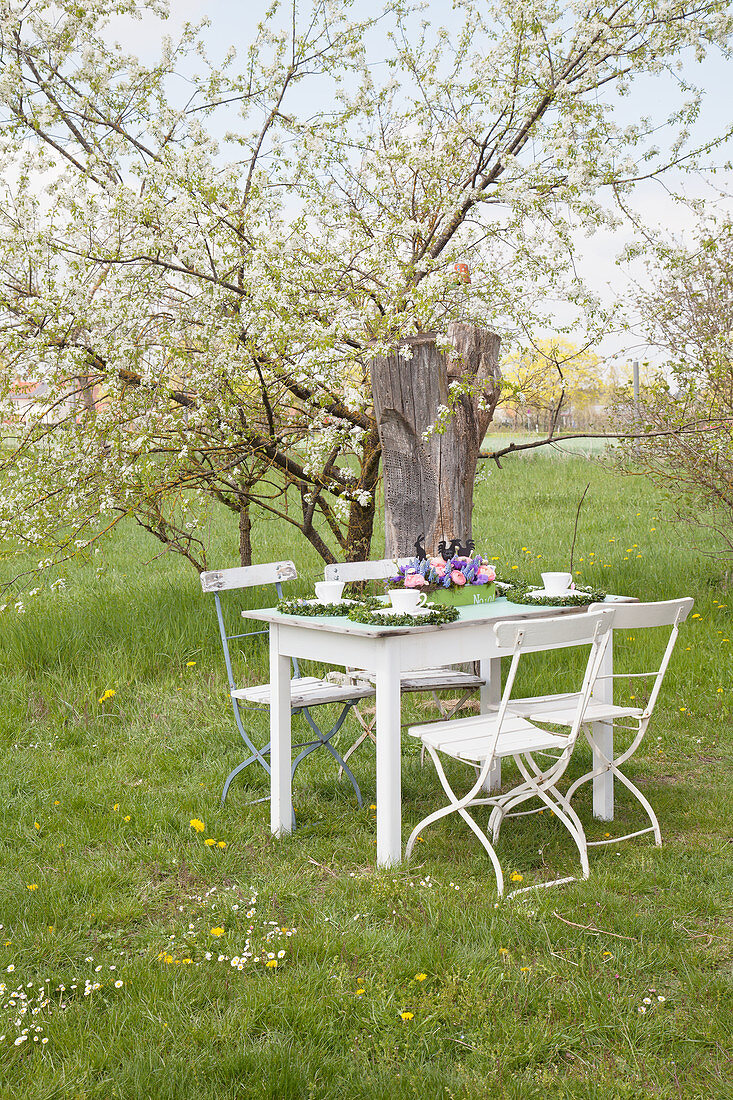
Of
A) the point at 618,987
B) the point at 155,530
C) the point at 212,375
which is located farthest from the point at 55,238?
the point at 618,987

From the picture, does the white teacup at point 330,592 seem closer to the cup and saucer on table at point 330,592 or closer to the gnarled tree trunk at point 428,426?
the cup and saucer on table at point 330,592

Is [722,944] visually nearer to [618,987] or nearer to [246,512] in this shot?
[618,987]

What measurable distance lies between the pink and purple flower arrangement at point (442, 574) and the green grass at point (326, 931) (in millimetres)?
1026

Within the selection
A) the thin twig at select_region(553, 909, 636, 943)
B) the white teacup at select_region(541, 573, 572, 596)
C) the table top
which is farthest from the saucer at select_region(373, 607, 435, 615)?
the thin twig at select_region(553, 909, 636, 943)

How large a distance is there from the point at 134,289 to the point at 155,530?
2077 mm

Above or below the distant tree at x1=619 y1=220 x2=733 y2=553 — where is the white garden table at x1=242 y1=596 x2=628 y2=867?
below

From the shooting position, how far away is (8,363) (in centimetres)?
611

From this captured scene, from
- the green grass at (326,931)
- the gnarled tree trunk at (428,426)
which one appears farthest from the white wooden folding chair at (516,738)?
the gnarled tree trunk at (428,426)

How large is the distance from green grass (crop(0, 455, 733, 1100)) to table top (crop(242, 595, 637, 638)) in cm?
88

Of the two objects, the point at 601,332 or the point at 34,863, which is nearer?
the point at 34,863

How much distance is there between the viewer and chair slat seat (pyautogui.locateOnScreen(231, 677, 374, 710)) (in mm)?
4281

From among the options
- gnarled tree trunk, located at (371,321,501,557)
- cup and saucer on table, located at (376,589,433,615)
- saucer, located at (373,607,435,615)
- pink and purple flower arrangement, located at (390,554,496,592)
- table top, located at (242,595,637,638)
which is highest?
gnarled tree trunk, located at (371,321,501,557)

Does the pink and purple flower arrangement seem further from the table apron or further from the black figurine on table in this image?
the table apron

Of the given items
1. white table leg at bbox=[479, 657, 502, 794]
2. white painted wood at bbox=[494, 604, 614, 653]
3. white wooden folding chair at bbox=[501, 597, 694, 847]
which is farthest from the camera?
white table leg at bbox=[479, 657, 502, 794]
